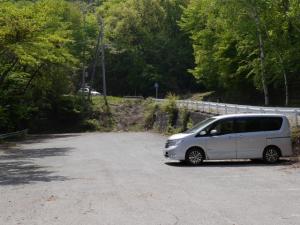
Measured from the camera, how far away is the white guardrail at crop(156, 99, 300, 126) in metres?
25.7

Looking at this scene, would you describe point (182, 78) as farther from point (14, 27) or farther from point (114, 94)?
point (14, 27)

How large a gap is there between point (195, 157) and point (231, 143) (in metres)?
1.49

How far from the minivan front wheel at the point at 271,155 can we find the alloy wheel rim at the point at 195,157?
98.7 inches

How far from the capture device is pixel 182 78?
286ft

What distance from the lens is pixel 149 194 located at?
1336 centimetres

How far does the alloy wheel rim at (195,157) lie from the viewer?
69.8 feet

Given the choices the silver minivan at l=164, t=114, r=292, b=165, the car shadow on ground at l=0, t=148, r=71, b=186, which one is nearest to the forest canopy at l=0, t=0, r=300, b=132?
the car shadow on ground at l=0, t=148, r=71, b=186

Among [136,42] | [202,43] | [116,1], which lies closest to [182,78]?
[136,42]

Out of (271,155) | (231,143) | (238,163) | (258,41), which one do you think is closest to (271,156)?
(271,155)

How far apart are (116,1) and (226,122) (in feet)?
303

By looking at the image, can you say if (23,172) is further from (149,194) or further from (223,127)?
(149,194)

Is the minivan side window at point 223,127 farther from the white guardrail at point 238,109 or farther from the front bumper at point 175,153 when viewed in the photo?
the white guardrail at point 238,109

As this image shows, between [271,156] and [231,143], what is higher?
[231,143]

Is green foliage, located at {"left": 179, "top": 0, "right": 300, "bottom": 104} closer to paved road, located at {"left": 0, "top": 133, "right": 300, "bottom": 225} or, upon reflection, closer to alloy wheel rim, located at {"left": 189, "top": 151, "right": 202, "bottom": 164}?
alloy wheel rim, located at {"left": 189, "top": 151, "right": 202, "bottom": 164}
